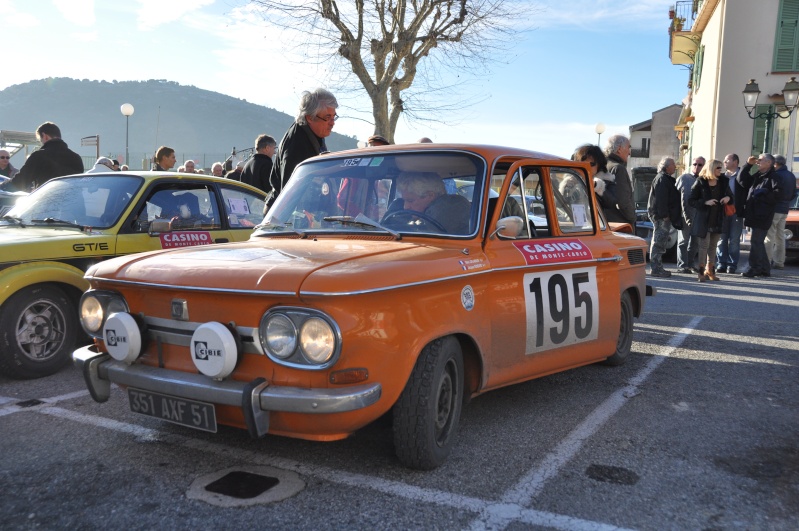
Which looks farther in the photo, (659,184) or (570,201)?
(659,184)

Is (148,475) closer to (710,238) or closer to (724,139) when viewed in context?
(710,238)

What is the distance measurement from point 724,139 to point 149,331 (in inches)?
926

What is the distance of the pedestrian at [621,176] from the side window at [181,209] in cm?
427

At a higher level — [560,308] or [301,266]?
[301,266]

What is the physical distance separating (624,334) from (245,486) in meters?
3.62

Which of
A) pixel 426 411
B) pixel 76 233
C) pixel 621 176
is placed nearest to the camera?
pixel 426 411

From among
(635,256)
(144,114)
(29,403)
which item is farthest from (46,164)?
(144,114)

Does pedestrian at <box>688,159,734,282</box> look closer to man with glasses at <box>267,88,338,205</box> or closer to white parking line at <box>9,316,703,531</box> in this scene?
man with glasses at <box>267,88,338,205</box>

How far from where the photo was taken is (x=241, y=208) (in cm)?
674

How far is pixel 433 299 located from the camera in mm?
3297

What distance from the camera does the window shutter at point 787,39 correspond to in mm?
21641

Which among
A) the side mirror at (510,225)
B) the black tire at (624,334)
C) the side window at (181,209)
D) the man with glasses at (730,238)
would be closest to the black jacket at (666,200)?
the man with glasses at (730,238)

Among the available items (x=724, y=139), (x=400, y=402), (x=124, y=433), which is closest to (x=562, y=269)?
(x=400, y=402)

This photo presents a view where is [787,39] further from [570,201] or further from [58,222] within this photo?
[58,222]
